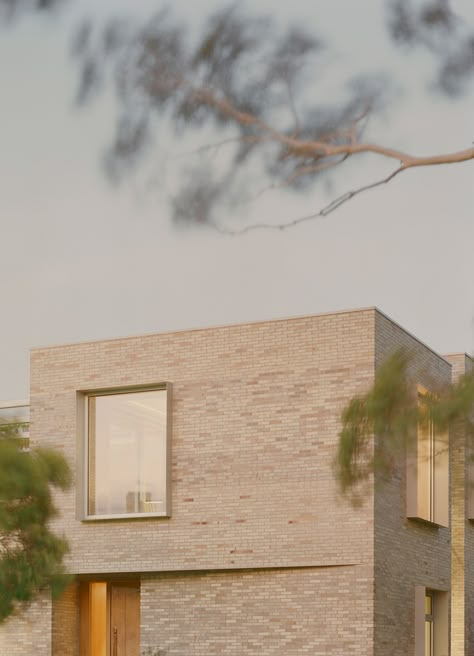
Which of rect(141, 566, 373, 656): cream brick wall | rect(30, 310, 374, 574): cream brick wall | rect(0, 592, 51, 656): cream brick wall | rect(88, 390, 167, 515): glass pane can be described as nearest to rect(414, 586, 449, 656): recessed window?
rect(141, 566, 373, 656): cream brick wall

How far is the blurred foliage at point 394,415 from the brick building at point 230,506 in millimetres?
6618

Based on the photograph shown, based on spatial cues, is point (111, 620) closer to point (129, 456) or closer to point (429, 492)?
point (129, 456)

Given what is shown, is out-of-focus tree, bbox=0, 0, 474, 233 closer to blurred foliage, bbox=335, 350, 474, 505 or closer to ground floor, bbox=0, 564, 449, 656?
blurred foliage, bbox=335, 350, 474, 505

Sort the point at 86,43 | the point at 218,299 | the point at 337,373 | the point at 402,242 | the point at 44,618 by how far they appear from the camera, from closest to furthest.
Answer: the point at 86,43, the point at 402,242, the point at 218,299, the point at 337,373, the point at 44,618

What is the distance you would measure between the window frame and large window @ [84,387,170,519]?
2cm

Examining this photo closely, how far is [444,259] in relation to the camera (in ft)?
42.9

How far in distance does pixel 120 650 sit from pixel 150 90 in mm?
13709

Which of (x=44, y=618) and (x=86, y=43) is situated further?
(x=44, y=618)

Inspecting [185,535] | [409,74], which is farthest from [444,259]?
[185,535]

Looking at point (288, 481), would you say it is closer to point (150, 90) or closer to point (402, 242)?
point (402, 242)

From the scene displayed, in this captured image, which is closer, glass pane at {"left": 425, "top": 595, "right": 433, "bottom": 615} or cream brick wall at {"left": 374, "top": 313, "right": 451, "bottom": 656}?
cream brick wall at {"left": 374, "top": 313, "right": 451, "bottom": 656}

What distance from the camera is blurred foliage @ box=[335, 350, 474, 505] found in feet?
41.7

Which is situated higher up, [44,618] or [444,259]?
[444,259]

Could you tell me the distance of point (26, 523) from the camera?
17234 millimetres
